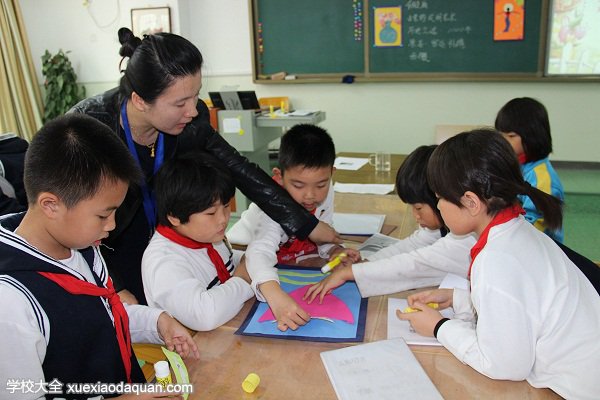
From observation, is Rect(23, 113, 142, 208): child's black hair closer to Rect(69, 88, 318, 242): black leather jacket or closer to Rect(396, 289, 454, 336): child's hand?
Rect(69, 88, 318, 242): black leather jacket

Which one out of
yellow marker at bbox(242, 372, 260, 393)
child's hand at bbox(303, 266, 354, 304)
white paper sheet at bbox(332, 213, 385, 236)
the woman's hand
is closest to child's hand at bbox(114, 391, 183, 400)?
yellow marker at bbox(242, 372, 260, 393)

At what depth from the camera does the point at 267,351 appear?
1082 millimetres

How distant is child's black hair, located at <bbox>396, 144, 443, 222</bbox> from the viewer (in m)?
1.49

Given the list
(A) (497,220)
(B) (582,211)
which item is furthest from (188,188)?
(B) (582,211)

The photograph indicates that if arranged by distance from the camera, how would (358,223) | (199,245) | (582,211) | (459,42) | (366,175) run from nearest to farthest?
1. (199,245)
2. (358,223)
3. (366,175)
4. (582,211)
5. (459,42)

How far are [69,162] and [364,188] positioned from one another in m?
1.79

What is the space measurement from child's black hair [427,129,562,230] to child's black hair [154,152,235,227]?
605 mm

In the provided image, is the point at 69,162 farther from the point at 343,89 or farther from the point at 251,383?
the point at 343,89

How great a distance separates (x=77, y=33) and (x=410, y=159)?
5.64 m

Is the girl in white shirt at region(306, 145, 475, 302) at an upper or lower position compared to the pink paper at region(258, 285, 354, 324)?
upper

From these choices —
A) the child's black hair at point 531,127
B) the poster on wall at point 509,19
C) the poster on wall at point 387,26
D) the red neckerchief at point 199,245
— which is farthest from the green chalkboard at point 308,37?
the red neckerchief at point 199,245

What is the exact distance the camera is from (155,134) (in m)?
1.59

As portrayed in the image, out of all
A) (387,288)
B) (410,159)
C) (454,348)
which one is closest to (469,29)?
(410,159)

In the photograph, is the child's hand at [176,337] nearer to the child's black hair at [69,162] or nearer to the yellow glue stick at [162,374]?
the yellow glue stick at [162,374]
